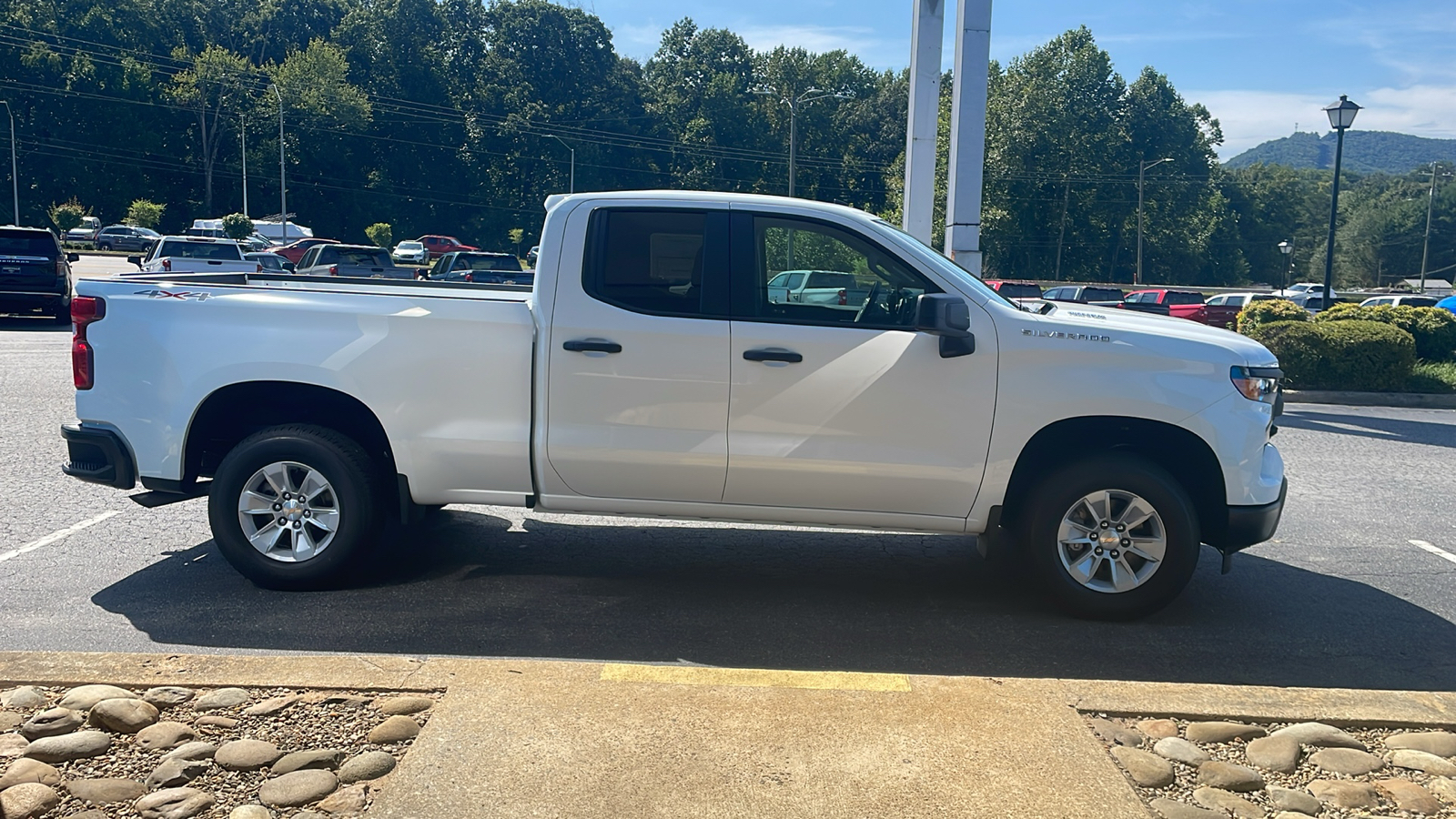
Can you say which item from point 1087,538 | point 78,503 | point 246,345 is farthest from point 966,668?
point 78,503

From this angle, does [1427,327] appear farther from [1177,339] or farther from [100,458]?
[100,458]

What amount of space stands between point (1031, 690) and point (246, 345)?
3924 millimetres

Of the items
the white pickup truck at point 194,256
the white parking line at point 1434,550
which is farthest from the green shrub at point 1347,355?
the white pickup truck at point 194,256

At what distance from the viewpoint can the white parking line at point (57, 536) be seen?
19.7ft

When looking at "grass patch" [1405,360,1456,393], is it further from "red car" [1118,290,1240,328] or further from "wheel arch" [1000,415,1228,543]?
"wheel arch" [1000,415,1228,543]

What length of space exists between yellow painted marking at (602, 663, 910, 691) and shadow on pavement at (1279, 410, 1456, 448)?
31.9 ft

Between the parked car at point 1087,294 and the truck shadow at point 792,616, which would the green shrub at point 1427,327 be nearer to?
the truck shadow at point 792,616

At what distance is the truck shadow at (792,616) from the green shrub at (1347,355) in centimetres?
1084

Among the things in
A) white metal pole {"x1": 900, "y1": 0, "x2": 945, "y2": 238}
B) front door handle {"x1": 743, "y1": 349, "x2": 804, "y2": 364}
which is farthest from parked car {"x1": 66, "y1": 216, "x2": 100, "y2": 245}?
front door handle {"x1": 743, "y1": 349, "x2": 804, "y2": 364}

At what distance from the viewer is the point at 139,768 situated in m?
3.41

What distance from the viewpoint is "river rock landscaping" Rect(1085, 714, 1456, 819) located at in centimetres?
332

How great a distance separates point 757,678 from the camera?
4.26 meters

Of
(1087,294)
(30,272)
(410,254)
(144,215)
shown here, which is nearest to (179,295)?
(30,272)

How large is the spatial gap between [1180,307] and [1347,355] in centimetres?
1898
